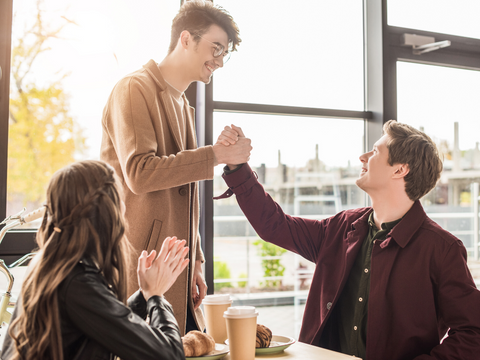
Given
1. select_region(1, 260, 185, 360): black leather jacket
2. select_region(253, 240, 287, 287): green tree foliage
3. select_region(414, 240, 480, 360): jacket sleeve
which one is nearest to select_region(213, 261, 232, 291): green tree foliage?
select_region(253, 240, 287, 287): green tree foliage

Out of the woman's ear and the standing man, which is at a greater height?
the woman's ear

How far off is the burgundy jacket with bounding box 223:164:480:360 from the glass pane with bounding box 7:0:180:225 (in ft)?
2.71

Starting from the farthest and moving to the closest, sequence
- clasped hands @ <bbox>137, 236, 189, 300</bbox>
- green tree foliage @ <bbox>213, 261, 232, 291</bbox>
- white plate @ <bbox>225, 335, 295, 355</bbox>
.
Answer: green tree foliage @ <bbox>213, 261, 232, 291</bbox>, white plate @ <bbox>225, 335, 295, 355</bbox>, clasped hands @ <bbox>137, 236, 189, 300</bbox>

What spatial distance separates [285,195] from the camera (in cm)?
260

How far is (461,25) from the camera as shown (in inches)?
117

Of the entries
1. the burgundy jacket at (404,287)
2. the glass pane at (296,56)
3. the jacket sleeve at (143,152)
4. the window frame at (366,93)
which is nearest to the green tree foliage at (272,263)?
the window frame at (366,93)

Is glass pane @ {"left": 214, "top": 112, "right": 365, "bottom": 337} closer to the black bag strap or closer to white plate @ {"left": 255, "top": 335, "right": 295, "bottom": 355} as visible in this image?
white plate @ {"left": 255, "top": 335, "right": 295, "bottom": 355}

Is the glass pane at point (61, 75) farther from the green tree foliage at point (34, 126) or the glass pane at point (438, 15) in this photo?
the glass pane at point (438, 15)

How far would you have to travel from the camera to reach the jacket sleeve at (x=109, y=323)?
926 millimetres

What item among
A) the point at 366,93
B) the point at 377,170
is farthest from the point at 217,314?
the point at 366,93

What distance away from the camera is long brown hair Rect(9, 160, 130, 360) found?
92 cm

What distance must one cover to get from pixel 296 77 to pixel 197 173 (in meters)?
1.33

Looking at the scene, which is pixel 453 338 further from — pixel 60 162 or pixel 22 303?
pixel 60 162

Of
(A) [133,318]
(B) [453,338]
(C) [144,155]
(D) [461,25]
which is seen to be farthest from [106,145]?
(D) [461,25]
